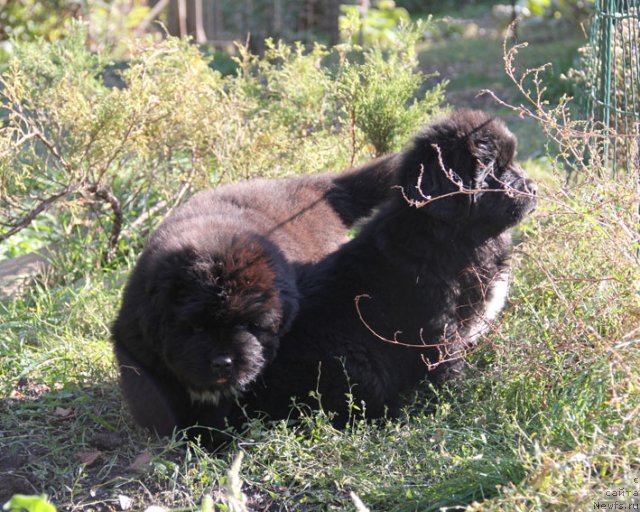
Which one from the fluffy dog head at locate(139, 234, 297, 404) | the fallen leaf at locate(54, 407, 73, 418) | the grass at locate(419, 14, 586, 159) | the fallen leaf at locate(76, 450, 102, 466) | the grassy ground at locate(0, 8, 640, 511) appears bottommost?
the fallen leaf at locate(76, 450, 102, 466)

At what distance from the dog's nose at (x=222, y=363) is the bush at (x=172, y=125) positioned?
6.59ft

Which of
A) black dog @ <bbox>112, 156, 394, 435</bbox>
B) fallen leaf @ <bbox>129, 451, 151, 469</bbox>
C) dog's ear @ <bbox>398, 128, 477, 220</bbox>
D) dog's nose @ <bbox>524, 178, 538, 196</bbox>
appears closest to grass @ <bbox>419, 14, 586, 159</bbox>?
dog's nose @ <bbox>524, 178, 538, 196</bbox>

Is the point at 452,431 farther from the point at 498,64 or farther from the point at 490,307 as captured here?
the point at 498,64

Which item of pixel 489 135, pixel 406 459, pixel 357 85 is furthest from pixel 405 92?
pixel 406 459

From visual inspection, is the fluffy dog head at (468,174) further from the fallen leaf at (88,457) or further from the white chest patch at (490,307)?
the fallen leaf at (88,457)

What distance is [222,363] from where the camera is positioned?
344 cm

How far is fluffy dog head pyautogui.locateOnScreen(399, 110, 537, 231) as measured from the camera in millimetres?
3785

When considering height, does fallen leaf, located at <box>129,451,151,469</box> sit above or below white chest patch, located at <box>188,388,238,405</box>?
below

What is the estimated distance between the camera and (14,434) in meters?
3.98

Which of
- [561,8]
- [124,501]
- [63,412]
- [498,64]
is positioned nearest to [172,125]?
[63,412]

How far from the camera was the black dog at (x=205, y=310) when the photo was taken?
346cm

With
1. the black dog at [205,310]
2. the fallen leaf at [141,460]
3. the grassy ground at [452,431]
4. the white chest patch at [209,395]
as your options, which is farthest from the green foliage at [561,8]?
the fallen leaf at [141,460]

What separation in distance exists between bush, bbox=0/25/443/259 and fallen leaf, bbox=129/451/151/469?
1857 millimetres

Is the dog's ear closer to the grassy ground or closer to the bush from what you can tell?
the grassy ground
